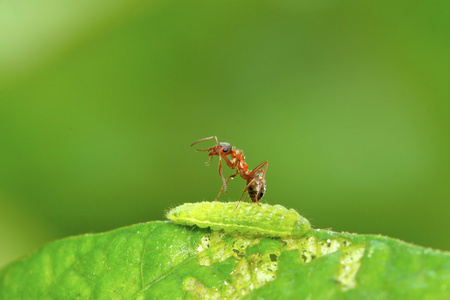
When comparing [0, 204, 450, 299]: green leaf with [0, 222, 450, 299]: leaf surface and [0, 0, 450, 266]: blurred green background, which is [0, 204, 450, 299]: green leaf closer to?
[0, 222, 450, 299]: leaf surface

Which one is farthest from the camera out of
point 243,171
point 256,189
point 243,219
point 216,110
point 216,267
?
point 216,110

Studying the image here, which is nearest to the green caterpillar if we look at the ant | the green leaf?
the green leaf

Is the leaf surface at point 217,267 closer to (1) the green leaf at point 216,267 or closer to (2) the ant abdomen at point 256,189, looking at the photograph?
(1) the green leaf at point 216,267

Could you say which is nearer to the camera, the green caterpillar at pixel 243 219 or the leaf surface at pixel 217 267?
the leaf surface at pixel 217 267

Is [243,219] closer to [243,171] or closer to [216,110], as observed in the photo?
[243,171]

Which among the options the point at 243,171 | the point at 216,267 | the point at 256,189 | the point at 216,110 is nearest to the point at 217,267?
the point at 216,267

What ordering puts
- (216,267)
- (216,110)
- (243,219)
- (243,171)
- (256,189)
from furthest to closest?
(216,110) < (243,171) < (256,189) < (243,219) < (216,267)

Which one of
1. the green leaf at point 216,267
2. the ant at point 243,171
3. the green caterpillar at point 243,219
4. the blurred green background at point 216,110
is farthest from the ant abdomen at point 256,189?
the blurred green background at point 216,110

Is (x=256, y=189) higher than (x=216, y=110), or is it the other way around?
(x=216, y=110)
